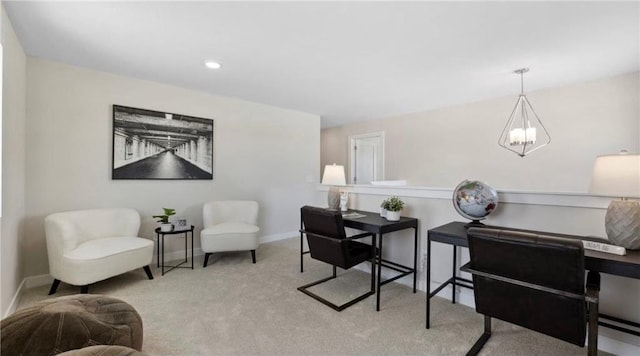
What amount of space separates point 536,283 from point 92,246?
11.4ft

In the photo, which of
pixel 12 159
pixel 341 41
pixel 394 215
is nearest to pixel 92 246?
pixel 12 159

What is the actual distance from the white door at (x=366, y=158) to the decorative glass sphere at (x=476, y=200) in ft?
11.0

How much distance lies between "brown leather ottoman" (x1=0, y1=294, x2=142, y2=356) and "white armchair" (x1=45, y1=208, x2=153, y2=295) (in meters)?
1.04

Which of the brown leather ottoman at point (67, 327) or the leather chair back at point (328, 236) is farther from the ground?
the leather chair back at point (328, 236)

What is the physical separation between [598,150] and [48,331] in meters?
5.03

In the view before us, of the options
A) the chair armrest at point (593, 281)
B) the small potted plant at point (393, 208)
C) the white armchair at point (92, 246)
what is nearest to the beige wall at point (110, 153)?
the white armchair at point (92, 246)

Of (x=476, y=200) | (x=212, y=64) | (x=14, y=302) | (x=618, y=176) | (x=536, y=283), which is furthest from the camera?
(x=212, y=64)

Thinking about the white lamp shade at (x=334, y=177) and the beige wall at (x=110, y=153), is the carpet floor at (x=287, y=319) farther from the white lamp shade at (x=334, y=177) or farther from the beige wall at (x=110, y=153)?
the white lamp shade at (x=334, y=177)

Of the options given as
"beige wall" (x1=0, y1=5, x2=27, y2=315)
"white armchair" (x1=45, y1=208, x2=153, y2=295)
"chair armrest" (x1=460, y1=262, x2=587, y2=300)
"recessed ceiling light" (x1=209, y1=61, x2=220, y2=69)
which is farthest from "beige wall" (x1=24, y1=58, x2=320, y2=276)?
"chair armrest" (x1=460, y1=262, x2=587, y2=300)

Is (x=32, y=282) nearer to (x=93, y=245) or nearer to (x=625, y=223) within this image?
(x=93, y=245)

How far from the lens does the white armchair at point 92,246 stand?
2389 millimetres

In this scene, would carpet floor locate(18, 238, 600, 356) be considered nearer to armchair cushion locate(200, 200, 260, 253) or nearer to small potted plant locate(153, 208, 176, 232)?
armchair cushion locate(200, 200, 260, 253)

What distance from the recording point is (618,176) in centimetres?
156

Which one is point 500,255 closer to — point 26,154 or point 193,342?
point 193,342
